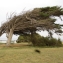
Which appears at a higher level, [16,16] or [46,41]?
[16,16]

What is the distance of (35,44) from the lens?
93.1 feet

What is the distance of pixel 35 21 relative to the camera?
2577cm

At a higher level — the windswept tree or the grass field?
the windswept tree

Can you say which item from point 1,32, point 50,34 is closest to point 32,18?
point 50,34

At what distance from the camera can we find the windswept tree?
85.2 feet

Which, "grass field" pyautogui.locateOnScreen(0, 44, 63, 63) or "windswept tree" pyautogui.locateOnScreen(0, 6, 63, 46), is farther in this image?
"windswept tree" pyautogui.locateOnScreen(0, 6, 63, 46)

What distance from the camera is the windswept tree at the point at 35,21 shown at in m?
26.0

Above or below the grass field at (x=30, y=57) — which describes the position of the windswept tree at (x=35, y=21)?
above

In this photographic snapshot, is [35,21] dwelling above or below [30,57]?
above

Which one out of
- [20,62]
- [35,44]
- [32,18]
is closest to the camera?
[20,62]

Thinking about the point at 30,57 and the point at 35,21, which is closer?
the point at 30,57

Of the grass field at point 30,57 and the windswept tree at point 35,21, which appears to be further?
the windswept tree at point 35,21

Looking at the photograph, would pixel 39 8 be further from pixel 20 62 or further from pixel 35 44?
pixel 20 62

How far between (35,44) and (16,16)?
509 cm
